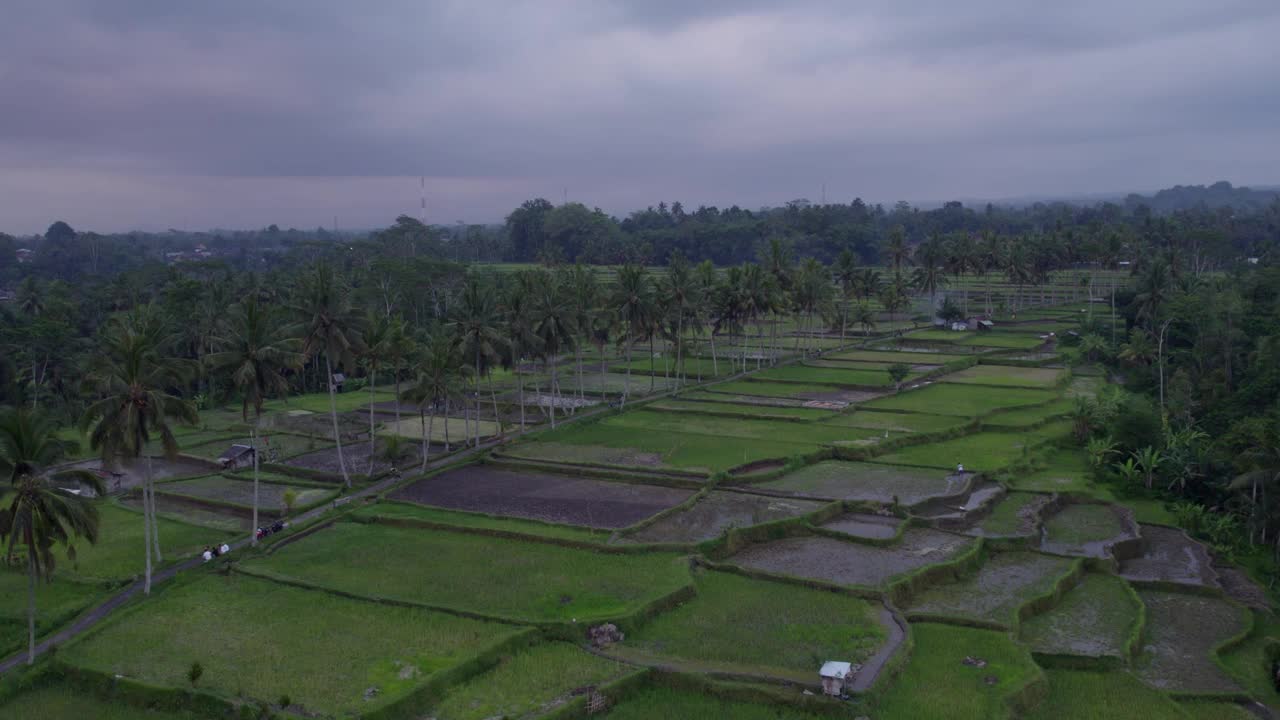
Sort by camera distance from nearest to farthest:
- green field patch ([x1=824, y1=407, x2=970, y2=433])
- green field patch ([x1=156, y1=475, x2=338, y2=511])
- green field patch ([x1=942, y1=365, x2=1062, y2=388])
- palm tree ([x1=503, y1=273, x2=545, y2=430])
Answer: green field patch ([x1=156, y1=475, x2=338, y2=511]) < palm tree ([x1=503, y1=273, x2=545, y2=430]) < green field patch ([x1=824, y1=407, x2=970, y2=433]) < green field patch ([x1=942, y1=365, x2=1062, y2=388])

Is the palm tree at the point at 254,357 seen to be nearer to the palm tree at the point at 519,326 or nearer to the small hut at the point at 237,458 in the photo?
the small hut at the point at 237,458

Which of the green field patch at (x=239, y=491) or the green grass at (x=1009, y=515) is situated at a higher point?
the green field patch at (x=239, y=491)

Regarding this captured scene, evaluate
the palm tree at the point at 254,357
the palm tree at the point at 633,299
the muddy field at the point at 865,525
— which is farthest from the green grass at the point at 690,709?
the palm tree at the point at 633,299

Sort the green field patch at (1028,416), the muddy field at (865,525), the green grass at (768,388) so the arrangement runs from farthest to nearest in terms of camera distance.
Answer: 1. the green grass at (768,388)
2. the green field patch at (1028,416)
3. the muddy field at (865,525)

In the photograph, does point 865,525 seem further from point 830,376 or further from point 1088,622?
point 830,376

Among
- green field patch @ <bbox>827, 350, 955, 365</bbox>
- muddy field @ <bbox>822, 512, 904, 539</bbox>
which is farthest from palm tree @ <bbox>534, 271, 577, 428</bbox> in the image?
green field patch @ <bbox>827, 350, 955, 365</bbox>

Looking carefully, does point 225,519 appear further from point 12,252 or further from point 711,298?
point 12,252

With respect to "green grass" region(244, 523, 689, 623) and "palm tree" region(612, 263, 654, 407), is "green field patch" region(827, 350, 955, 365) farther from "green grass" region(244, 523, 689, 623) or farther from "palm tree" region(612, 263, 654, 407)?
"green grass" region(244, 523, 689, 623)

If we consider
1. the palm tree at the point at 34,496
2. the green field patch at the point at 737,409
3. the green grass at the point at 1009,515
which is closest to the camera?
the palm tree at the point at 34,496
